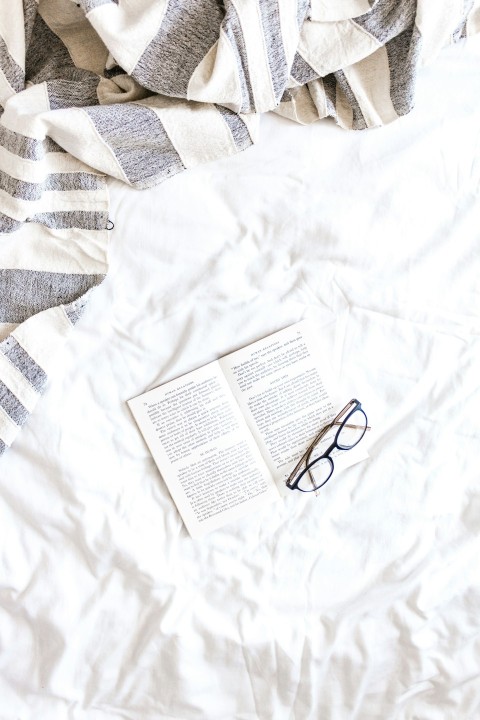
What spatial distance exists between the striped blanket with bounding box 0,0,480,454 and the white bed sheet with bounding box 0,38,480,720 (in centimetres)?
3

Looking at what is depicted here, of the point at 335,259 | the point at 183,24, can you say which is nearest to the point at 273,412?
the point at 335,259

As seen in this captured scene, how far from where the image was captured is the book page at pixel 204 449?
803 mm

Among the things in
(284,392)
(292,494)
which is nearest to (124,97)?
(284,392)

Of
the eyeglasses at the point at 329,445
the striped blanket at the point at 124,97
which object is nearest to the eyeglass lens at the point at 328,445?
the eyeglasses at the point at 329,445

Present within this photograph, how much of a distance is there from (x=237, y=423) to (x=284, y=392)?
0.07m

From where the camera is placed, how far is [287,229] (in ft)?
2.71

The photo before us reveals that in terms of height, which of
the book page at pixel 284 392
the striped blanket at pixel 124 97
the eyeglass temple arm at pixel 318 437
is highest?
the striped blanket at pixel 124 97

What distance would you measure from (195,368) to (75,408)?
154 millimetres

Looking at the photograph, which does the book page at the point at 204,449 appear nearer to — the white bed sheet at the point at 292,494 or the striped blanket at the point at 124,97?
the white bed sheet at the point at 292,494

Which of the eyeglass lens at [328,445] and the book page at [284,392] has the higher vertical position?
the book page at [284,392]

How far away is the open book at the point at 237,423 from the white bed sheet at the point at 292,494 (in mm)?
24

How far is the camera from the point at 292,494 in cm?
82

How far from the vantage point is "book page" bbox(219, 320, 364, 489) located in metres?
0.82

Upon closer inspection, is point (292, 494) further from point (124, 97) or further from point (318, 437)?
point (124, 97)
